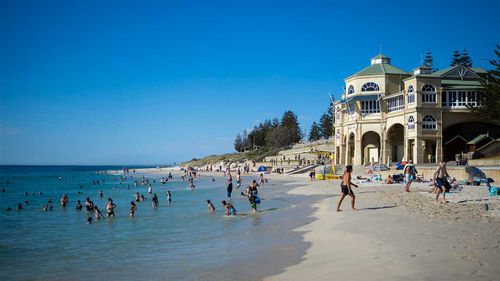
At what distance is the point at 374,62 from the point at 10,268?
51965mm

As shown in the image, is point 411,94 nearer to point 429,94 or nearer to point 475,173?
point 429,94

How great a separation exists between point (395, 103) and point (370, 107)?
3831 mm

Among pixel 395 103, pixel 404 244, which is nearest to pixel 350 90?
pixel 395 103

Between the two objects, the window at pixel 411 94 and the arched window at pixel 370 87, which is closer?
the window at pixel 411 94

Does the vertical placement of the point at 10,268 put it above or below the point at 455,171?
below

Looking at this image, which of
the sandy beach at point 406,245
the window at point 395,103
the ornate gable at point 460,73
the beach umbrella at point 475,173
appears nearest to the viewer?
the sandy beach at point 406,245

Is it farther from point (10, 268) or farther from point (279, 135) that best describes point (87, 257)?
point (279, 135)

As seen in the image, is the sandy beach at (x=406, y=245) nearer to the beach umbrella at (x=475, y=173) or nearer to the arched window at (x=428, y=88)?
the beach umbrella at (x=475, y=173)

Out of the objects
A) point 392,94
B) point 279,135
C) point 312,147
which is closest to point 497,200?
point 392,94

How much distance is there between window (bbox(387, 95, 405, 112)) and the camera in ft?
150

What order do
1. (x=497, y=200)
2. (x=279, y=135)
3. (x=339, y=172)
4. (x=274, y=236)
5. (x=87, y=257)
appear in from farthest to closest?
(x=279, y=135) < (x=339, y=172) < (x=497, y=200) < (x=274, y=236) < (x=87, y=257)

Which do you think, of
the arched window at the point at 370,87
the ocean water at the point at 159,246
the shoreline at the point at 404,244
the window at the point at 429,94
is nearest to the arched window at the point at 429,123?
the window at the point at 429,94

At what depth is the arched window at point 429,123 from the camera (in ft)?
139

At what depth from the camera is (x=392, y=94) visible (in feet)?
157
